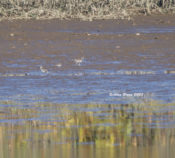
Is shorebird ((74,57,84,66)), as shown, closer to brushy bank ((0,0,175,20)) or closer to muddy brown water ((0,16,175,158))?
muddy brown water ((0,16,175,158))

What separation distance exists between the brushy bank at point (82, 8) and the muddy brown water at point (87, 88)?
418mm

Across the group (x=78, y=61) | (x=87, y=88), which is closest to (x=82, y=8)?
(x=78, y=61)

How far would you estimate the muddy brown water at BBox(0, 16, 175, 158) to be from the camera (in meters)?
8.28

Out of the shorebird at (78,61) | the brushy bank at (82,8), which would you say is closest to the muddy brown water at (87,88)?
the shorebird at (78,61)

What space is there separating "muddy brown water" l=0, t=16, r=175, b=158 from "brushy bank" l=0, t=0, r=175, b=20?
1.37 feet

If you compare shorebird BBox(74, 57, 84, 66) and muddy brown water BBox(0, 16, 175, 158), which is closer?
muddy brown water BBox(0, 16, 175, 158)

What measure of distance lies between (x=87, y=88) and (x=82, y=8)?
7889 mm

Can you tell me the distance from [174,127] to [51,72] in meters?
4.68

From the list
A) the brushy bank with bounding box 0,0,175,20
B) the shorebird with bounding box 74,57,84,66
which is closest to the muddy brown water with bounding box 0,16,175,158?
the shorebird with bounding box 74,57,84,66

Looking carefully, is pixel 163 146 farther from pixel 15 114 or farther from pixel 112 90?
pixel 112 90

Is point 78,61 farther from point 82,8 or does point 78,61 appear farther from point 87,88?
point 82,8

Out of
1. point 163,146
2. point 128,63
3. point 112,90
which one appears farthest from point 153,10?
point 163,146

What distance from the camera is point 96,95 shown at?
11125mm

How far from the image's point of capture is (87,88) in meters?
11.7
